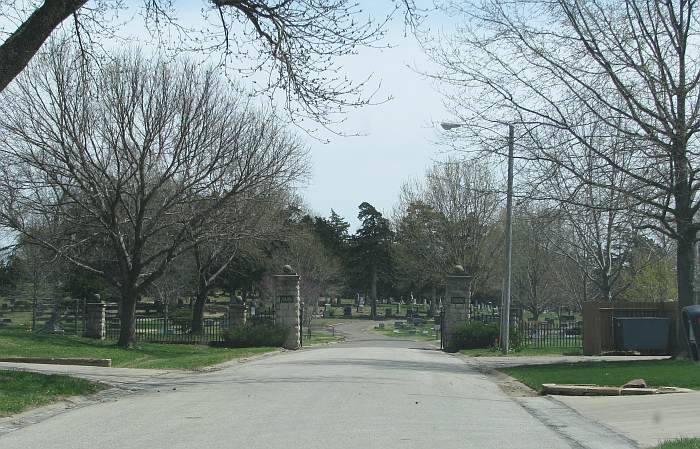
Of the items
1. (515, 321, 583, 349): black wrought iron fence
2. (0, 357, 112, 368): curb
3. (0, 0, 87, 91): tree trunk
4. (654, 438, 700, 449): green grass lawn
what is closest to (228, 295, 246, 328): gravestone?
(515, 321, 583, 349): black wrought iron fence

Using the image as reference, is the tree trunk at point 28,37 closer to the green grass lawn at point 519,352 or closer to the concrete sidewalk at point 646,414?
the concrete sidewalk at point 646,414

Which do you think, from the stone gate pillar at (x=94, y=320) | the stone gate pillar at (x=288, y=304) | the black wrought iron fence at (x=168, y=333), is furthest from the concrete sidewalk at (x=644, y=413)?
the stone gate pillar at (x=94, y=320)

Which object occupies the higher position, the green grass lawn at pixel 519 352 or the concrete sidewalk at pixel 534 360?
the concrete sidewalk at pixel 534 360

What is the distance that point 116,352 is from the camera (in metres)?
25.2

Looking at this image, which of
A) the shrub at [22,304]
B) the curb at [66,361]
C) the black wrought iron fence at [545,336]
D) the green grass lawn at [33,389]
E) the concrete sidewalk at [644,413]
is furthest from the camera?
the shrub at [22,304]

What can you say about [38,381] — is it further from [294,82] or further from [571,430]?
[571,430]

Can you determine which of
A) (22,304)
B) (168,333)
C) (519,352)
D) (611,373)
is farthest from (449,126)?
(22,304)

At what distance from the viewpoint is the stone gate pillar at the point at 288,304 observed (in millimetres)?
31578

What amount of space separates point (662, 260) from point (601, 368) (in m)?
23.6

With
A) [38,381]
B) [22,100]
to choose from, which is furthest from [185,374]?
[22,100]

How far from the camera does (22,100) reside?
84.3 feet

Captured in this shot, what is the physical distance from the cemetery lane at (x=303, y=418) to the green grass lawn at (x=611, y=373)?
4.98 ft

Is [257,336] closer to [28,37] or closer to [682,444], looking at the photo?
[28,37]

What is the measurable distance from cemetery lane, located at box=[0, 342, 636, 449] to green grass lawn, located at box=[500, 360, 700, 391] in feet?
4.98
